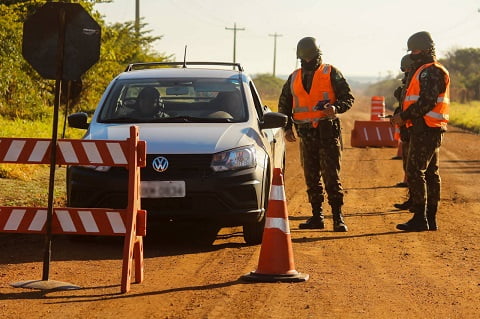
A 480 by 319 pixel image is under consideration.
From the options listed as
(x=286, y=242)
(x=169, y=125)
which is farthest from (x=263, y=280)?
(x=169, y=125)

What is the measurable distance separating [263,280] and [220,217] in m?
1.58

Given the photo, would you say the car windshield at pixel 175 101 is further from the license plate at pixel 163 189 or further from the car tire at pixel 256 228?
the license plate at pixel 163 189

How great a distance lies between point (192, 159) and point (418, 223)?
3.11m

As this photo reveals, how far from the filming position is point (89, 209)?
8438 mm

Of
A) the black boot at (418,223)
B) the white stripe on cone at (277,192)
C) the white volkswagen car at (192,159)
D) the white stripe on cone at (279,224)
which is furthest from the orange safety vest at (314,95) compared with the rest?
the white stripe on cone at (279,224)

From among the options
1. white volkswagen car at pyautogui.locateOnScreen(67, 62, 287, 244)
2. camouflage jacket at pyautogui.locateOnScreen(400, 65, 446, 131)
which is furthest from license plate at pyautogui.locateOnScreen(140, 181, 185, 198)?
camouflage jacket at pyautogui.locateOnScreen(400, 65, 446, 131)

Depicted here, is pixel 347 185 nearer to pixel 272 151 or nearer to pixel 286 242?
pixel 272 151

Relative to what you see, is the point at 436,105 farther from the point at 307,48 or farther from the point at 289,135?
the point at 289,135

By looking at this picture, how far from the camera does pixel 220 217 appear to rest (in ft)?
33.1

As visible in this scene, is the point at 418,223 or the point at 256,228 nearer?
the point at 256,228

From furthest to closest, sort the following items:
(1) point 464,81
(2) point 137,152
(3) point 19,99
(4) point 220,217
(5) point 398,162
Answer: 1. (1) point 464,81
2. (3) point 19,99
3. (5) point 398,162
4. (4) point 220,217
5. (2) point 137,152

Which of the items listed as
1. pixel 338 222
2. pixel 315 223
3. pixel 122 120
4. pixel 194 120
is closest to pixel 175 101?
pixel 194 120

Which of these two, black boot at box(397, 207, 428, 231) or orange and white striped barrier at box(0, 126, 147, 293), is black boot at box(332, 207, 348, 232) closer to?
black boot at box(397, 207, 428, 231)

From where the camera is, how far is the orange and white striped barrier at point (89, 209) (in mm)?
8336
